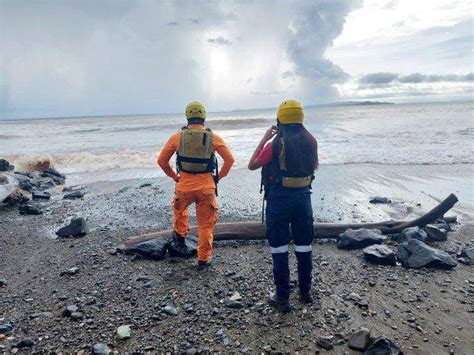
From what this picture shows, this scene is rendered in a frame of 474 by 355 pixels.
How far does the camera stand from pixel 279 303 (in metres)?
4.45

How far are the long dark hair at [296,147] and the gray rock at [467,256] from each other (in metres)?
3.45

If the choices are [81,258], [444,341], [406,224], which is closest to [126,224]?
[81,258]

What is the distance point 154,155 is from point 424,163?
14973 mm

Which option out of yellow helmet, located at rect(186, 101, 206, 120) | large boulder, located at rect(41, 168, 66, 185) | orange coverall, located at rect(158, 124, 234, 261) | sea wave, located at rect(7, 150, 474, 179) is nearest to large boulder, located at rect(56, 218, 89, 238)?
orange coverall, located at rect(158, 124, 234, 261)

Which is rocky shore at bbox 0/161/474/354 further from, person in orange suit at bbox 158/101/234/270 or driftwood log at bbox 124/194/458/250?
person in orange suit at bbox 158/101/234/270

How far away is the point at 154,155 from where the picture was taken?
72.3 ft

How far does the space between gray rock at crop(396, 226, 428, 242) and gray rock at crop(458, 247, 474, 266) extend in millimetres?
676

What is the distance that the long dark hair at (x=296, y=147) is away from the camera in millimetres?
4305

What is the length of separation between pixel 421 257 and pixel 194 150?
3962mm

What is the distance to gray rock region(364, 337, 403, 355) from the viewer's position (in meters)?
3.54

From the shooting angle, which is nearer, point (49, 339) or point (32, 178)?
point (49, 339)

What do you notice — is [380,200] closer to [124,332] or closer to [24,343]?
[124,332]

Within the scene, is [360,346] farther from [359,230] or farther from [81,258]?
[81,258]

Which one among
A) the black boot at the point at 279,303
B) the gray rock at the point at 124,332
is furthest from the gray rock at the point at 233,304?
the gray rock at the point at 124,332
